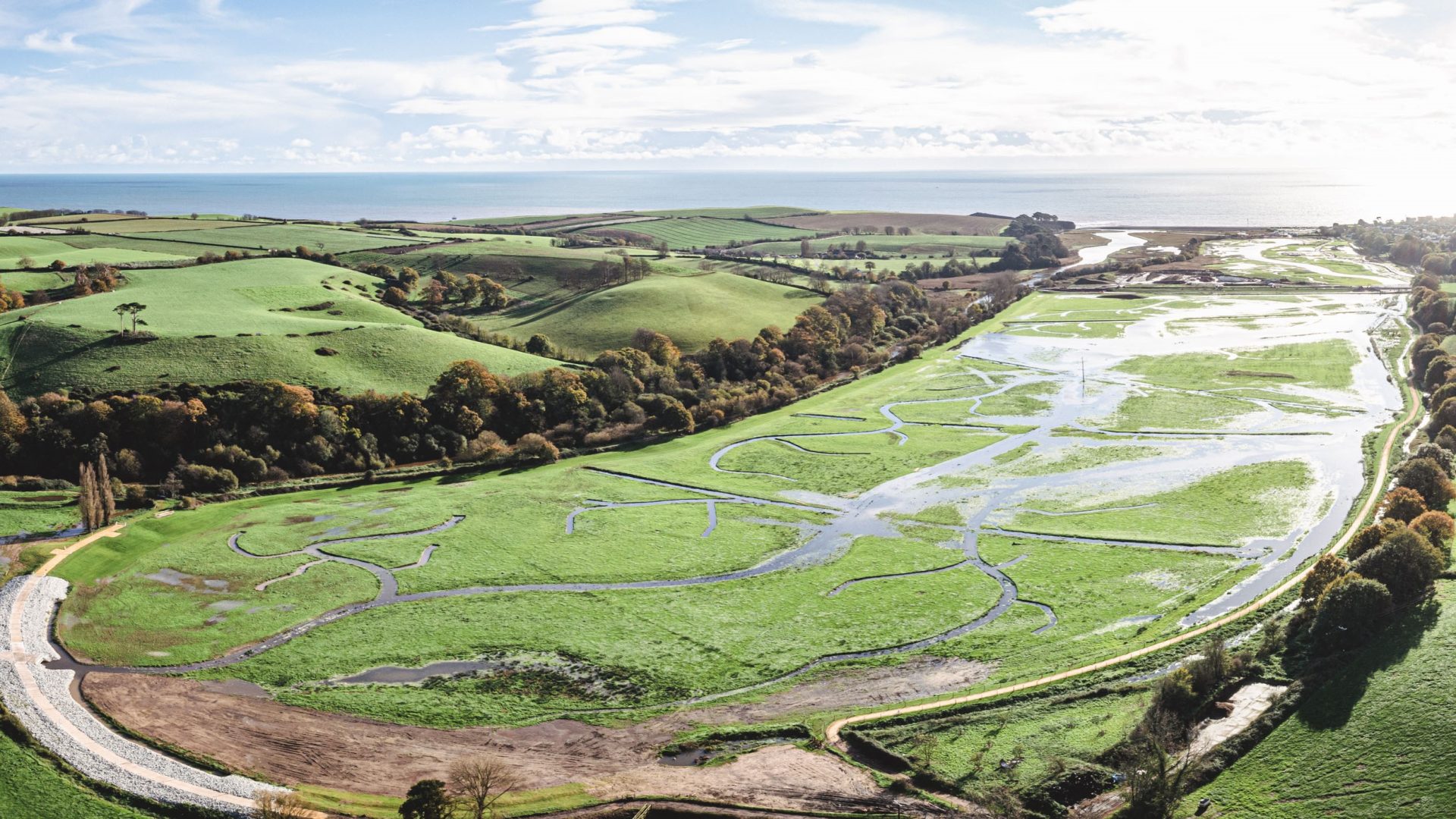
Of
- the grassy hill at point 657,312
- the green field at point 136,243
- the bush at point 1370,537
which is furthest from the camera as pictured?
the green field at point 136,243

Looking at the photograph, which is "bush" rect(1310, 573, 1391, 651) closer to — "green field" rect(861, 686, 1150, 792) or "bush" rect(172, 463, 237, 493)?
"green field" rect(861, 686, 1150, 792)

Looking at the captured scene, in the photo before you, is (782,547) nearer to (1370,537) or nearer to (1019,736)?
(1019,736)

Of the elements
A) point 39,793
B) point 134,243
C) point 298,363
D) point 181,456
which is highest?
point 134,243

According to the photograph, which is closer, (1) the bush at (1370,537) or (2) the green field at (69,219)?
(1) the bush at (1370,537)

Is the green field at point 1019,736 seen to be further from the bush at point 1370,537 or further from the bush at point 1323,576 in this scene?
the bush at point 1370,537

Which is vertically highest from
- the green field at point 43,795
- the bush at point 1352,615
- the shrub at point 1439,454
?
the shrub at point 1439,454

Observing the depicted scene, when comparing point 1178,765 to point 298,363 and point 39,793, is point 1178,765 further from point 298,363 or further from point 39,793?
point 298,363

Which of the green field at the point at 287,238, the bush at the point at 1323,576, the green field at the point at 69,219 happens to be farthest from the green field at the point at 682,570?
the green field at the point at 69,219

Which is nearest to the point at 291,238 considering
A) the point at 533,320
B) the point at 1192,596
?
the point at 533,320
